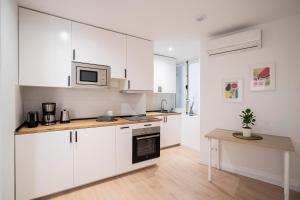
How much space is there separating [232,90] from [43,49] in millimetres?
2987

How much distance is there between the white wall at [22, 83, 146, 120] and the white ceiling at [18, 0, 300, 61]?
3.82 feet

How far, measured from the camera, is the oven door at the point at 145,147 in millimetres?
2676

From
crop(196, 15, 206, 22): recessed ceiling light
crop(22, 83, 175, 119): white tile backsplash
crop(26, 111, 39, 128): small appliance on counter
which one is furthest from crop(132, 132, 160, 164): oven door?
crop(196, 15, 206, 22): recessed ceiling light

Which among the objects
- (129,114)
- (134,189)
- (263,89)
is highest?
(263,89)

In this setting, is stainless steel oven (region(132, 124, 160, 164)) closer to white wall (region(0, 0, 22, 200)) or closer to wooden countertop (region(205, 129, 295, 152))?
wooden countertop (region(205, 129, 295, 152))

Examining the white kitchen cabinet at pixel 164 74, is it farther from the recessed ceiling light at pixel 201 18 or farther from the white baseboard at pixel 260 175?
the white baseboard at pixel 260 175

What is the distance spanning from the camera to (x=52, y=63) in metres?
2.20

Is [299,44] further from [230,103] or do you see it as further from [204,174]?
[204,174]

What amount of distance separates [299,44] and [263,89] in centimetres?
72

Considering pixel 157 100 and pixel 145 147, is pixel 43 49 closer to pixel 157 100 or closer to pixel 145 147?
pixel 145 147

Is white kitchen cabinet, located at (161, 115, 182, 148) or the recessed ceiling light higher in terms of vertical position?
the recessed ceiling light

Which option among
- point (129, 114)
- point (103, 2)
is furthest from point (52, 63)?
point (129, 114)

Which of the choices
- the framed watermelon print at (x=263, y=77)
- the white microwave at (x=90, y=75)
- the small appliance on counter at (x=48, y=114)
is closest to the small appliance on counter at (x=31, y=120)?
the small appliance on counter at (x=48, y=114)

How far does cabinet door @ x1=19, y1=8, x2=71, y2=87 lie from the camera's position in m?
2.02
